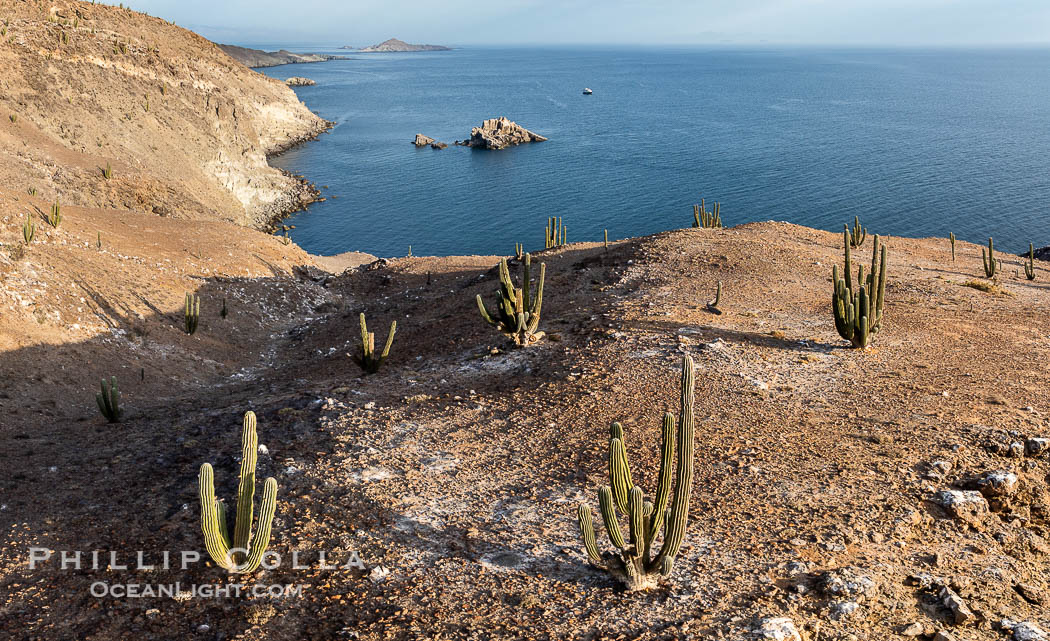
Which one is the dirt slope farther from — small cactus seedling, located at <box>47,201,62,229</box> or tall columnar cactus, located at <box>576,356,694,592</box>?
small cactus seedling, located at <box>47,201,62,229</box>

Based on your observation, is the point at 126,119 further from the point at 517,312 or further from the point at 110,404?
the point at 517,312

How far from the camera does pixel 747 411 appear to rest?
1138 cm

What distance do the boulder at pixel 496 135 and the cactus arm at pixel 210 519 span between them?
281 feet

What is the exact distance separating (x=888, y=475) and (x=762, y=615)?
370 cm

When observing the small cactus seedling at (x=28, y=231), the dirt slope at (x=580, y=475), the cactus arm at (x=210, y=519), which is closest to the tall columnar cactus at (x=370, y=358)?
the dirt slope at (x=580, y=475)

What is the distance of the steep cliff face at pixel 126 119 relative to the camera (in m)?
36.3

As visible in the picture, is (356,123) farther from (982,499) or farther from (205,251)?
(982,499)

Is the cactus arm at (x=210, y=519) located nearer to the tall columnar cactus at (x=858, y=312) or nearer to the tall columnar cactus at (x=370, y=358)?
the tall columnar cactus at (x=370, y=358)

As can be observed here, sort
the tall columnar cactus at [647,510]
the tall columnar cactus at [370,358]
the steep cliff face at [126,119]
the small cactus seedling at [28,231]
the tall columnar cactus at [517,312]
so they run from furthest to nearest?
the steep cliff face at [126,119] < the small cactus seedling at [28,231] < the tall columnar cactus at [370,358] < the tall columnar cactus at [517,312] < the tall columnar cactus at [647,510]

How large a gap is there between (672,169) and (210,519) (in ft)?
247

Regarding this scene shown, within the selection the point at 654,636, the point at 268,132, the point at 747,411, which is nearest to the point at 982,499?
the point at 747,411

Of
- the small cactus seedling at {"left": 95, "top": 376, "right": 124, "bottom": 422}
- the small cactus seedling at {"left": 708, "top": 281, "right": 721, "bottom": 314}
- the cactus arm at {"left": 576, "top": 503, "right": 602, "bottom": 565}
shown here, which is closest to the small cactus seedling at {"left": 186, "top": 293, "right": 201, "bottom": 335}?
the small cactus seedling at {"left": 95, "top": 376, "right": 124, "bottom": 422}

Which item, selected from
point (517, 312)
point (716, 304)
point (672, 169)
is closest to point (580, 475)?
point (517, 312)

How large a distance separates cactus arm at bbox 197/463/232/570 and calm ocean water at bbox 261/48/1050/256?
47.0 m
